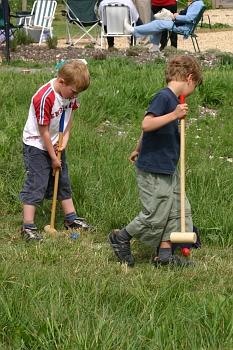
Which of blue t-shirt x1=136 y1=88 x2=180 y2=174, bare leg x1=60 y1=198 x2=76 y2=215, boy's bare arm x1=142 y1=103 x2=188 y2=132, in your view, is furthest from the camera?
bare leg x1=60 y1=198 x2=76 y2=215

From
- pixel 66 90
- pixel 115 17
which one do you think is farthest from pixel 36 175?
pixel 115 17

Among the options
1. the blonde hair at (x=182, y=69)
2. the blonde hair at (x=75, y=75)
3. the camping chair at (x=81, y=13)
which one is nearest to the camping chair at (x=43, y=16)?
the camping chair at (x=81, y=13)

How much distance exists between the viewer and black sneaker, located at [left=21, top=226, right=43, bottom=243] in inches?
195

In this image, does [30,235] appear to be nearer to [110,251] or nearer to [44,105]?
[110,251]

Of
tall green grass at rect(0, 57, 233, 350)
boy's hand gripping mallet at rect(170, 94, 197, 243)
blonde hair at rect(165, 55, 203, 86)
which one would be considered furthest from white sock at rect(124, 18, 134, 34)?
boy's hand gripping mallet at rect(170, 94, 197, 243)

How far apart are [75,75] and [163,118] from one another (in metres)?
0.90

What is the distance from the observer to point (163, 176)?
4.46 metres

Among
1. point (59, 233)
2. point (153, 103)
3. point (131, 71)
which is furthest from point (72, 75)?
point (131, 71)

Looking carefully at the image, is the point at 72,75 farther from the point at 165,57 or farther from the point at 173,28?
the point at 173,28

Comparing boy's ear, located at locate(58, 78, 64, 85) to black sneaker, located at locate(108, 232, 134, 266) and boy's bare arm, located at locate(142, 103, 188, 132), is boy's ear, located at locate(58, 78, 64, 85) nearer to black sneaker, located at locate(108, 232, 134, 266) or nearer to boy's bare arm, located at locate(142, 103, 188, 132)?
boy's bare arm, located at locate(142, 103, 188, 132)

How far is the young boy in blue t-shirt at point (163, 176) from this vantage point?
4406 mm

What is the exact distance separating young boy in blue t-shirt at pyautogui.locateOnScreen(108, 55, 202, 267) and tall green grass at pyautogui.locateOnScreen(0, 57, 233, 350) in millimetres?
175

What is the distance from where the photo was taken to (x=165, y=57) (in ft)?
39.8

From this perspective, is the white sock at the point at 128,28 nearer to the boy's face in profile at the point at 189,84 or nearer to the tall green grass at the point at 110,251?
the tall green grass at the point at 110,251
